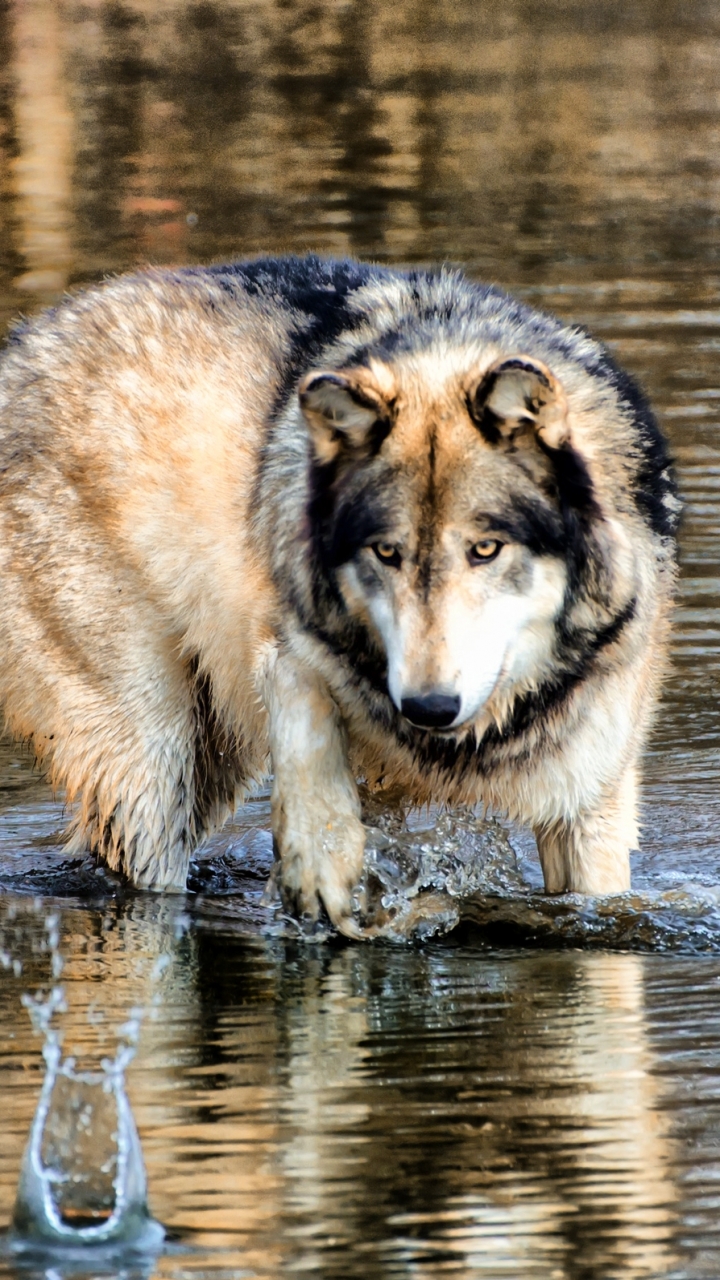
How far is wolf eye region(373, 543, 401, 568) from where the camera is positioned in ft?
16.6

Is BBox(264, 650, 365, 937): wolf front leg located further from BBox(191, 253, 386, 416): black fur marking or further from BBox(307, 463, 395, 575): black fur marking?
BBox(191, 253, 386, 416): black fur marking

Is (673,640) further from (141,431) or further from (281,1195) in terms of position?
(281,1195)

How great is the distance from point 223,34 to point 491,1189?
26.0m

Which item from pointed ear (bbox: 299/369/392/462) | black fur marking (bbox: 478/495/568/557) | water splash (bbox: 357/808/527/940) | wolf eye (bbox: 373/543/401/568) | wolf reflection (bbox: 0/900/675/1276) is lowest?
wolf reflection (bbox: 0/900/675/1276)

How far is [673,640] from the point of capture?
8.84 metres

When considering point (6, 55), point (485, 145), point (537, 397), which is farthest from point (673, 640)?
point (6, 55)

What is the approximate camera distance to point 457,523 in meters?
5.02

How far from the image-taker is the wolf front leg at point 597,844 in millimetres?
5930

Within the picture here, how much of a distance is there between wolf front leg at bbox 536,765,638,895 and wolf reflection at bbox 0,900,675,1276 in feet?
1.37

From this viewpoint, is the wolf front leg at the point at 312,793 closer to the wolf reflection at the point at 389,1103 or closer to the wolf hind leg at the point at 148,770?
the wolf reflection at the point at 389,1103

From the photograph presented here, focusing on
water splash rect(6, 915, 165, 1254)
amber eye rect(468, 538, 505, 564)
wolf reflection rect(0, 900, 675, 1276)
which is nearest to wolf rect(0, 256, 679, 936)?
amber eye rect(468, 538, 505, 564)

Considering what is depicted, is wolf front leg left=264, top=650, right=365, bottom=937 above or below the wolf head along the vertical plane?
below

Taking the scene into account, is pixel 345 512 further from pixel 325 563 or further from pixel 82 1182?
pixel 82 1182

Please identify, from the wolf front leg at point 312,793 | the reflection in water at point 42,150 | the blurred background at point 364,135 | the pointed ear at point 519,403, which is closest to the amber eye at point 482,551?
the pointed ear at point 519,403
